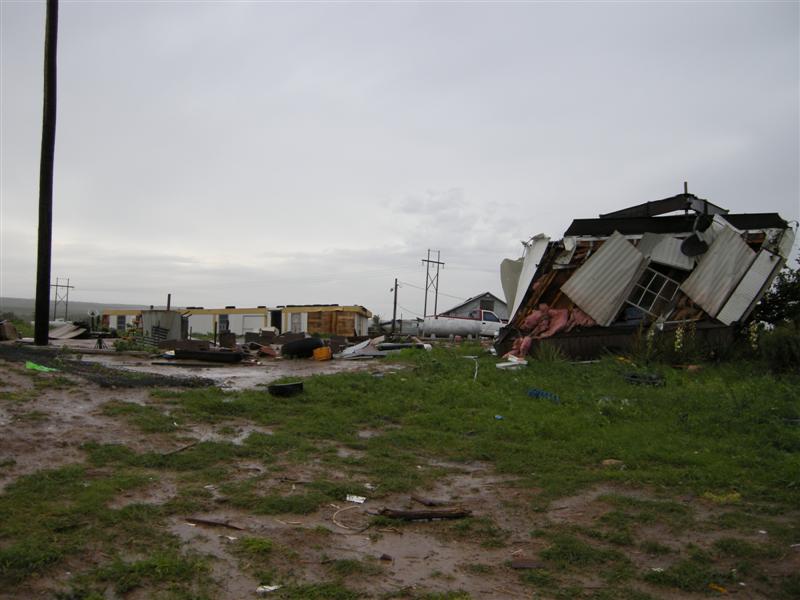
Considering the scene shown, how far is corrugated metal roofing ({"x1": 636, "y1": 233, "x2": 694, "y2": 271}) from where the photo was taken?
642 inches

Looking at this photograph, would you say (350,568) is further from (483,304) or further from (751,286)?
(483,304)

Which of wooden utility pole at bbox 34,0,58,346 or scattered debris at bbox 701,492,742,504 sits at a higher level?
wooden utility pole at bbox 34,0,58,346

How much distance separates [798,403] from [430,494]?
19.0 ft

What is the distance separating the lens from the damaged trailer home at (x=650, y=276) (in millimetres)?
15961

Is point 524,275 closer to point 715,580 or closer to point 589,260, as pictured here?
point 589,260

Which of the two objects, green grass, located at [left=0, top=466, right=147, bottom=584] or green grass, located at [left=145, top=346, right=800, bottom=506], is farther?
green grass, located at [left=145, top=346, right=800, bottom=506]

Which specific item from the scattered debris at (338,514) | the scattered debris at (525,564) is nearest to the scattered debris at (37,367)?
the scattered debris at (338,514)

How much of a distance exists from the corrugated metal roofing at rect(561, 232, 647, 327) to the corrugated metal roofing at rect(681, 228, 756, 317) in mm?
1432

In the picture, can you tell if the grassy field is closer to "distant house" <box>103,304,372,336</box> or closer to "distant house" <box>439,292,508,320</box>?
"distant house" <box>103,304,372,336</box>

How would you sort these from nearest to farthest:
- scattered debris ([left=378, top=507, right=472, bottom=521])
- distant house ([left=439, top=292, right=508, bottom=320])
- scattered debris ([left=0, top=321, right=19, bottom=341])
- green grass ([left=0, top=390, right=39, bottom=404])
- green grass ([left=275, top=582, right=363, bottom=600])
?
green grass ([left=275, top=582, right=363, bottom=600]) → scattered debris ([left=378, top=507, right=472, bottom=521]) → green grass ([left=0, top=390, right=39, bottom=404]) → scattered debris ([left=0, top=321, right=19, bottom=341]) → distant house ([left=439, top=292, right=508, bottom=320])

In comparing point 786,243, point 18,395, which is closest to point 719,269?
point 786,243

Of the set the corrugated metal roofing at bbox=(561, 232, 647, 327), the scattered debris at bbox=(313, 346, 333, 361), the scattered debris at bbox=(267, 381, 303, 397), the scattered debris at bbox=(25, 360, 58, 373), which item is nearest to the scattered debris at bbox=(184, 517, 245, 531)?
the scattered debris at bbox=(267, 381, 303, 397)

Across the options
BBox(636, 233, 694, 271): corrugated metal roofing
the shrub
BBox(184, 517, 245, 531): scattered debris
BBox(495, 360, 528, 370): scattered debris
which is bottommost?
BBox(184, 517, 245, 531): scattered debris

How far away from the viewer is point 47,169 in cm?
1474
